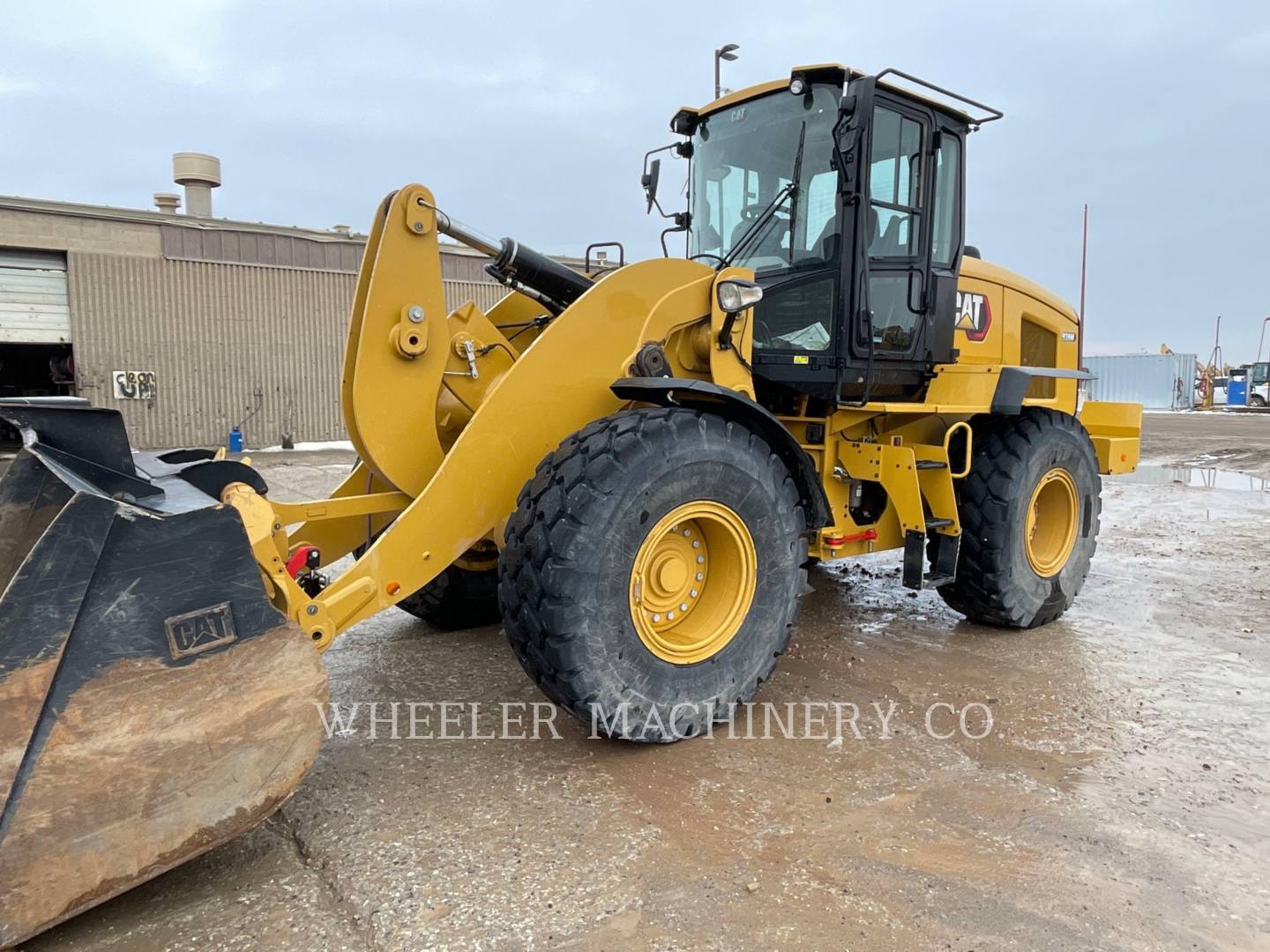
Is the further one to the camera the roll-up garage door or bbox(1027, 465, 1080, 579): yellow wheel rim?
the roll-up garage door

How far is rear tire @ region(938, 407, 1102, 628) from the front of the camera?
15.8 ft

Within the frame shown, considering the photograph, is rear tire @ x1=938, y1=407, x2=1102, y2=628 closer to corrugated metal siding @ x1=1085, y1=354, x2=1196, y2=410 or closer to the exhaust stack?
the exhaust stack

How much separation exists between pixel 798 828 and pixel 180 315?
666 inches

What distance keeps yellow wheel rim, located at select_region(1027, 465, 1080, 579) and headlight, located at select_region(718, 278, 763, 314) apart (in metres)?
2.49

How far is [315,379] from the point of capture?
1803 cm

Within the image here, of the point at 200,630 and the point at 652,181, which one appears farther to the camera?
the point at 652,181

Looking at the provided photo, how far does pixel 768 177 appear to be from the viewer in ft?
14.6

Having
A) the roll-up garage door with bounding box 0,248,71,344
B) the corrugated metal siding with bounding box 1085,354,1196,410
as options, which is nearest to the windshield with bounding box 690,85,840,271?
the roll-up garage door with bounding box 0,248,71,344

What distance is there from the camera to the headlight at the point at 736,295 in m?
3.63

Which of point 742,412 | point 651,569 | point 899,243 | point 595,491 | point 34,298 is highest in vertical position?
point 34,298

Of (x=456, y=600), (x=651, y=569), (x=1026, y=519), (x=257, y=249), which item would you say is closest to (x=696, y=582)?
(x=651, y=569)

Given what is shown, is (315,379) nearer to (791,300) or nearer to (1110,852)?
(791,300)

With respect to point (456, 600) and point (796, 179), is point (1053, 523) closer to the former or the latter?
point (796, 179)

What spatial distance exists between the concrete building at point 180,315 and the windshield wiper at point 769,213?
38.1 feet
